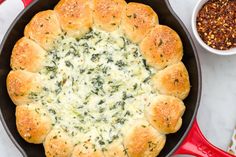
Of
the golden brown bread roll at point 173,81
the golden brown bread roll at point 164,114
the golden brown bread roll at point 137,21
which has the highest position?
the golden brown bread roll at point 137,21

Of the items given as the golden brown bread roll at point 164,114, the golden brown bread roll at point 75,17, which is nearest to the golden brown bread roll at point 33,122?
the golden brown bread roll at point 75,17

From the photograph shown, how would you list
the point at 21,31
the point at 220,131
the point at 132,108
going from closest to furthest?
1. the point at 132,108
2. the point at 21,31
3. the point at 220,131

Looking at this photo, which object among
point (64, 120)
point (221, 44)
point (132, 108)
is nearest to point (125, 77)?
point (132, 108)

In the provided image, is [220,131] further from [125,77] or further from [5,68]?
[5,68]

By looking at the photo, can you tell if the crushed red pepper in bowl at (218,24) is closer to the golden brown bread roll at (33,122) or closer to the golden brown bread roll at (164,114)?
the golden brown bread roll at (164,114)

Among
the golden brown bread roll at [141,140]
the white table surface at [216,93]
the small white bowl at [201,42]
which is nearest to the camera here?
the golden brown bread roll at [141,140]

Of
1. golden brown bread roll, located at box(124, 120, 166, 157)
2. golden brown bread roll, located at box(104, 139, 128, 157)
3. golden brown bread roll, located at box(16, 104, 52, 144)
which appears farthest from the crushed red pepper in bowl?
golden brown bread roll, located at box(16, 104, 52, 144)
